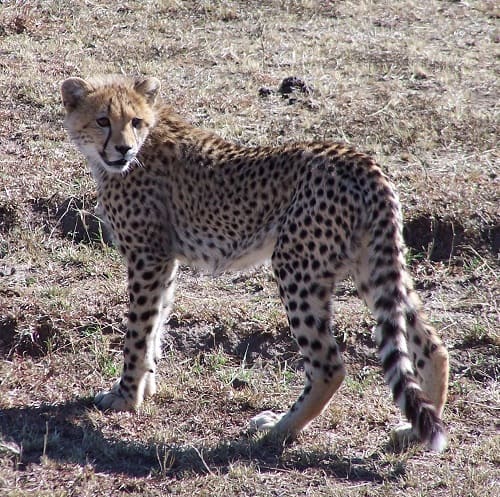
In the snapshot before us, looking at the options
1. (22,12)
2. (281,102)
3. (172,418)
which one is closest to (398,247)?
(172,418)

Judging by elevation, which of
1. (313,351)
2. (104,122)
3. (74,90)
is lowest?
(313,351)

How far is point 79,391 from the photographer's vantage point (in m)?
5.01

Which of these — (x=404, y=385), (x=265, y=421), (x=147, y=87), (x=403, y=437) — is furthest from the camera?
(x=147, y=87)

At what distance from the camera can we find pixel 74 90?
5074mm

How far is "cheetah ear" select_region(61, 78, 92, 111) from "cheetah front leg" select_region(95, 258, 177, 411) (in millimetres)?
886

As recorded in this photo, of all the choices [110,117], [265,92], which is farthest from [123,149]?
[265,92]

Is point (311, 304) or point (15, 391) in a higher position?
point (311, 304)

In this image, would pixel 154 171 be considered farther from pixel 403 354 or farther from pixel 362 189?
pixel 403 354

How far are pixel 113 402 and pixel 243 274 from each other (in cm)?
151

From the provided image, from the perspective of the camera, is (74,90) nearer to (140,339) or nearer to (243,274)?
(140,339)

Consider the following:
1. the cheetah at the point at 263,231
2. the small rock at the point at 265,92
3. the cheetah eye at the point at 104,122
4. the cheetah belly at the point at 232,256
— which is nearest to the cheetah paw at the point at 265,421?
the cheetah at the point at 263,231

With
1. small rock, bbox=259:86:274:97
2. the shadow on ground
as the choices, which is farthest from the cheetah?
small rock, bbox=259:86:274:97

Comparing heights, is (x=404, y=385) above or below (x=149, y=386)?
above

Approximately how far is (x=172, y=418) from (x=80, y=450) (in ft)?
1.98
